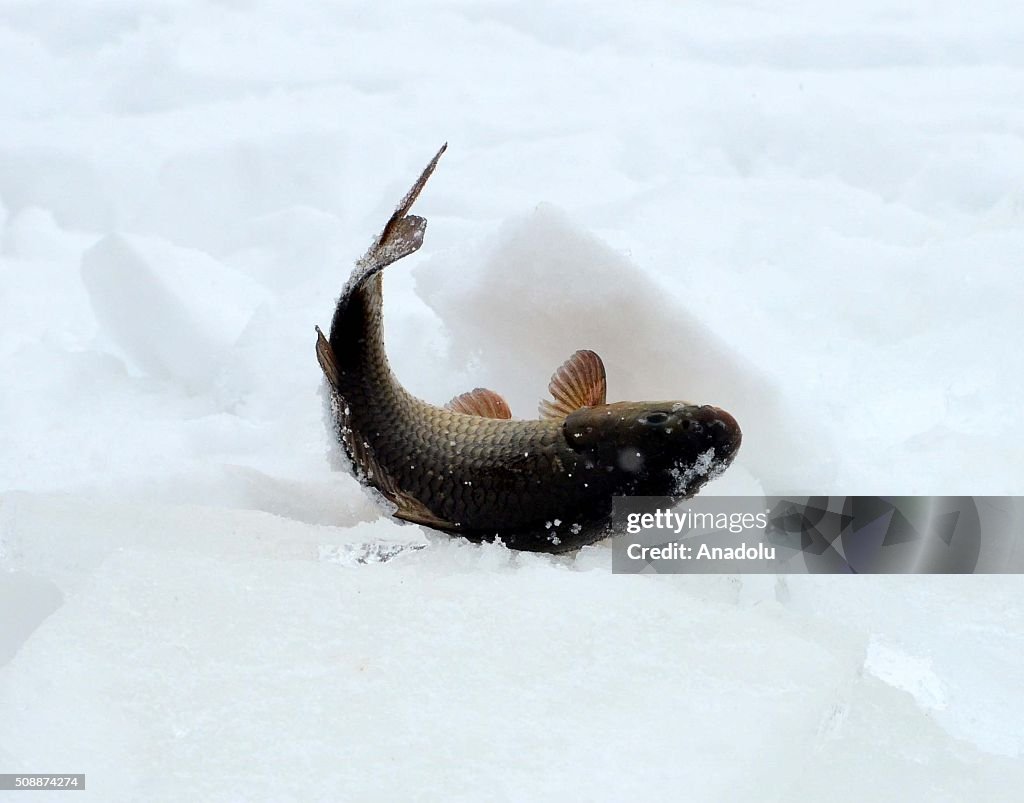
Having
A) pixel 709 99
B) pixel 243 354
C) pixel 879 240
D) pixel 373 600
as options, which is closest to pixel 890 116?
pixel 709 99

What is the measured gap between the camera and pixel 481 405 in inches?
83.7

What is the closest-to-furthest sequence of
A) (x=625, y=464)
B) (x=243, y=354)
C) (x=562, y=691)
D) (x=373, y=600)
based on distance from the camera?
(x=562, y=691)
(x=373, y=600)
(x=625, y=464)
(x=243, y=354)

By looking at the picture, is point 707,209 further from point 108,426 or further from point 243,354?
point 108,426

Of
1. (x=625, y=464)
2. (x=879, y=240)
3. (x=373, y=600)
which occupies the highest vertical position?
(x=879, y=240)

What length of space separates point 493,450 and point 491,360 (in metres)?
0.57

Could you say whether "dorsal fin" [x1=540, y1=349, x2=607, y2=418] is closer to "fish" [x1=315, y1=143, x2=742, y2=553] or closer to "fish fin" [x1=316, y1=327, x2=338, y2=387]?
"fish" [x1=315, y1=143, x2=742, y2=553]

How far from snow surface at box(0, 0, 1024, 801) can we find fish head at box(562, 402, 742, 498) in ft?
0.59

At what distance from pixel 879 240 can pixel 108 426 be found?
260 centimetres

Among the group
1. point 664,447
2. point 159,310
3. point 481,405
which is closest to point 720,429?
point 664,447

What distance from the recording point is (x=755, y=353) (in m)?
2.52

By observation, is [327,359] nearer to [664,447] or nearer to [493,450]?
[493,450]

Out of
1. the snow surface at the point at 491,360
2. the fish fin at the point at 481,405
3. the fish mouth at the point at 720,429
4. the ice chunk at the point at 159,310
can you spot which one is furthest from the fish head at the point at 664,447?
the ice chunk at the point at 159,310

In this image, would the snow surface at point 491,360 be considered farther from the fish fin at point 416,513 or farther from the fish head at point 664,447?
the fish head at point 664,447

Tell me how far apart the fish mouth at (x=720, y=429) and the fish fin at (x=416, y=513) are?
497mm
